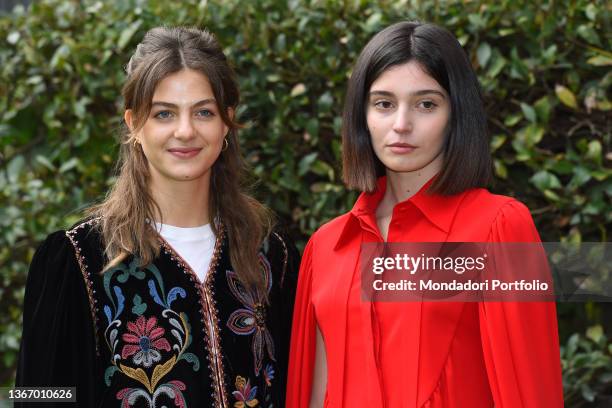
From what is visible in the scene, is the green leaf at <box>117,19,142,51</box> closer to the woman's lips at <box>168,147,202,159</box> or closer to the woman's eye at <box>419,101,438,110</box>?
the woman's lips at <box>168,147,202,159</box>

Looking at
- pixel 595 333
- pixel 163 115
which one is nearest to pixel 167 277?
pixel 163 115

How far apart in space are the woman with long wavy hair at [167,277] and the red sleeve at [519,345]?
0.81m

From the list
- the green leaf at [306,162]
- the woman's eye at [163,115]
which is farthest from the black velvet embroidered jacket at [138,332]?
→ the green leaf at [306,162]

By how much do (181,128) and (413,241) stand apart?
783 millimetres

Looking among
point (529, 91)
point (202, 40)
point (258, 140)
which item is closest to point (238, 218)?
point (202, 40)

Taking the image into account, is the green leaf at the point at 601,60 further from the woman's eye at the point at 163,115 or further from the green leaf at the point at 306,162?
the woman's eye at the point at 163,115

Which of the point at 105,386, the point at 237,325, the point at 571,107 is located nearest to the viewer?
the point at 105,386

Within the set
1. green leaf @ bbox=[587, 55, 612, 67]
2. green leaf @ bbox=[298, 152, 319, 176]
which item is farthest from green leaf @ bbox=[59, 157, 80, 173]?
green leaf @ bbox=[587, 55, 612, 67]

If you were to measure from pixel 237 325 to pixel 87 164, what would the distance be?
6.59 feet

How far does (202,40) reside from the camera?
9.73 ft

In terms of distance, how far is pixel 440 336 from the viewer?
8.23ft

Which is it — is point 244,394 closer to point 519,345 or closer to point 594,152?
point 519,345

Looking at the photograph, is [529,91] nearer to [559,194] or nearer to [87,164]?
[559,194]

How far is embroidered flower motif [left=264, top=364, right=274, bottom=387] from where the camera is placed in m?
2.94
